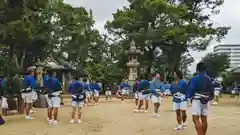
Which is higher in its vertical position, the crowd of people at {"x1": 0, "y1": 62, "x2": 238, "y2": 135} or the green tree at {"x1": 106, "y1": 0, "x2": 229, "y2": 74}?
the green tree at {"x1": 106, "y1": 0, "x2": 229, "y2": 74}

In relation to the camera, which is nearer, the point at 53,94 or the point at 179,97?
the point at 179,97

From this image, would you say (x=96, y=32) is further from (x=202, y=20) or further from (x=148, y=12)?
(x=202, y=20)

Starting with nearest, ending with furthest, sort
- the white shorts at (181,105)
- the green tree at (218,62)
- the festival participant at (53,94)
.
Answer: the white shorts at (181,105) → the festival participant at (53,94) → the green tree at (218,62)

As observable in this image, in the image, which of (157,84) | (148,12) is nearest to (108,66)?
(148,12)

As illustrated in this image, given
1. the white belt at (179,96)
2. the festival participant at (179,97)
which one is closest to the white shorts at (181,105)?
the festival participant at (179,97)

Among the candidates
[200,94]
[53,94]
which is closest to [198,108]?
[200,94]

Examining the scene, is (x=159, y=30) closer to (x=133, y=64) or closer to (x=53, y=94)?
(x=133, y=64)

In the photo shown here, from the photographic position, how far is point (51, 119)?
12.7 meters

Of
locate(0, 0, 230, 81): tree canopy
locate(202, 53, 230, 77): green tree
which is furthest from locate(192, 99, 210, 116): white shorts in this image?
locate(202, 53, 230, 77): green tree

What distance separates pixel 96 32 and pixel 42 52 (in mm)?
8844

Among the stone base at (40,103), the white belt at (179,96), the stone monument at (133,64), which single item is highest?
the stone monument at (133,64)

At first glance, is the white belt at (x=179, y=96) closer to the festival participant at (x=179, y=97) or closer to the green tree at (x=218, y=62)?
the festival participant at (x=179, y=97)

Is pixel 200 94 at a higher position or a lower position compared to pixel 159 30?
lower

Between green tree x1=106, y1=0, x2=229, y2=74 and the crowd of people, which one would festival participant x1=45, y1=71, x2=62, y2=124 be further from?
green tree x1=106, y1=0, x2=229, y2=74
